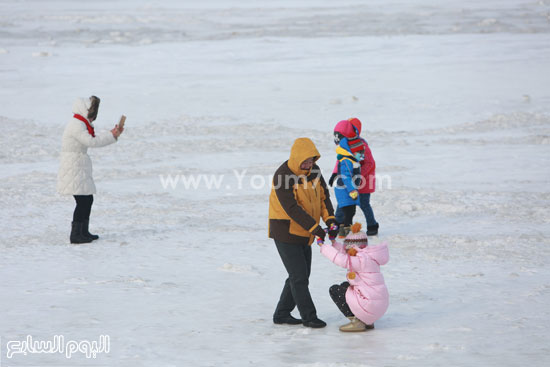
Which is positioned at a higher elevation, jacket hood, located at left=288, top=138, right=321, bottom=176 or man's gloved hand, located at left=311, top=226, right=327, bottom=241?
jacket hood, located at left=288, top=138, right=321, bottom=176

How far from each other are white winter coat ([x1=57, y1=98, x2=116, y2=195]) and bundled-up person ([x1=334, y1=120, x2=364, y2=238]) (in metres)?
2.38

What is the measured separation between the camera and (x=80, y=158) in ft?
26.5

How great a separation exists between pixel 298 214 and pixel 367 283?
2.37ft

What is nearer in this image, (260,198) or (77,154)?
(77,154)

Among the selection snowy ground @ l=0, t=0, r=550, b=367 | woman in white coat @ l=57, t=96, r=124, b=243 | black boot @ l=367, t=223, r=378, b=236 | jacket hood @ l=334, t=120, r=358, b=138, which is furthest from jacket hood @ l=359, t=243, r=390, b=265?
woman in white coat @ l=57, t=96, r=124, b=243

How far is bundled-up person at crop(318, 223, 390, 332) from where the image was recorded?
5395 millimetres

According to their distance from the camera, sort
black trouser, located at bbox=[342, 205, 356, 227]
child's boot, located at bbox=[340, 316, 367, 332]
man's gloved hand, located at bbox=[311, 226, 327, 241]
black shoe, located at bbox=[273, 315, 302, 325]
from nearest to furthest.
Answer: man's gloved hand, located at bbox=[311, 226, 327, 241]
child's boot, located at bbox=[340, 316, 367, 332]
black shoe, located at bbox=[273, 315, 302, 325]
black trouser, located at bbox=[342, 205, 356, 227]

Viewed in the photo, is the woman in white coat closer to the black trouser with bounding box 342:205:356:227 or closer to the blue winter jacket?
the blue winter jacket

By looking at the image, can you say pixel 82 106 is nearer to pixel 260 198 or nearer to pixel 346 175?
pixel 346 175

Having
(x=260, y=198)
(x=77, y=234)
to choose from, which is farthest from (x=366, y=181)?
(x=77, y=234)

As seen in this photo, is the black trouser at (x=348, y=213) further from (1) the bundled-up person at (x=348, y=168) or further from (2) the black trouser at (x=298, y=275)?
(2) the black trouser at (x=298, y=275)

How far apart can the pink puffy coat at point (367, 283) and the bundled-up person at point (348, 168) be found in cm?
233

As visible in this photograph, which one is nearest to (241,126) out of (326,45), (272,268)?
(272,268)

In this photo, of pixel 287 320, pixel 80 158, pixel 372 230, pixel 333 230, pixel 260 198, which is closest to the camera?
pixel 333 230
